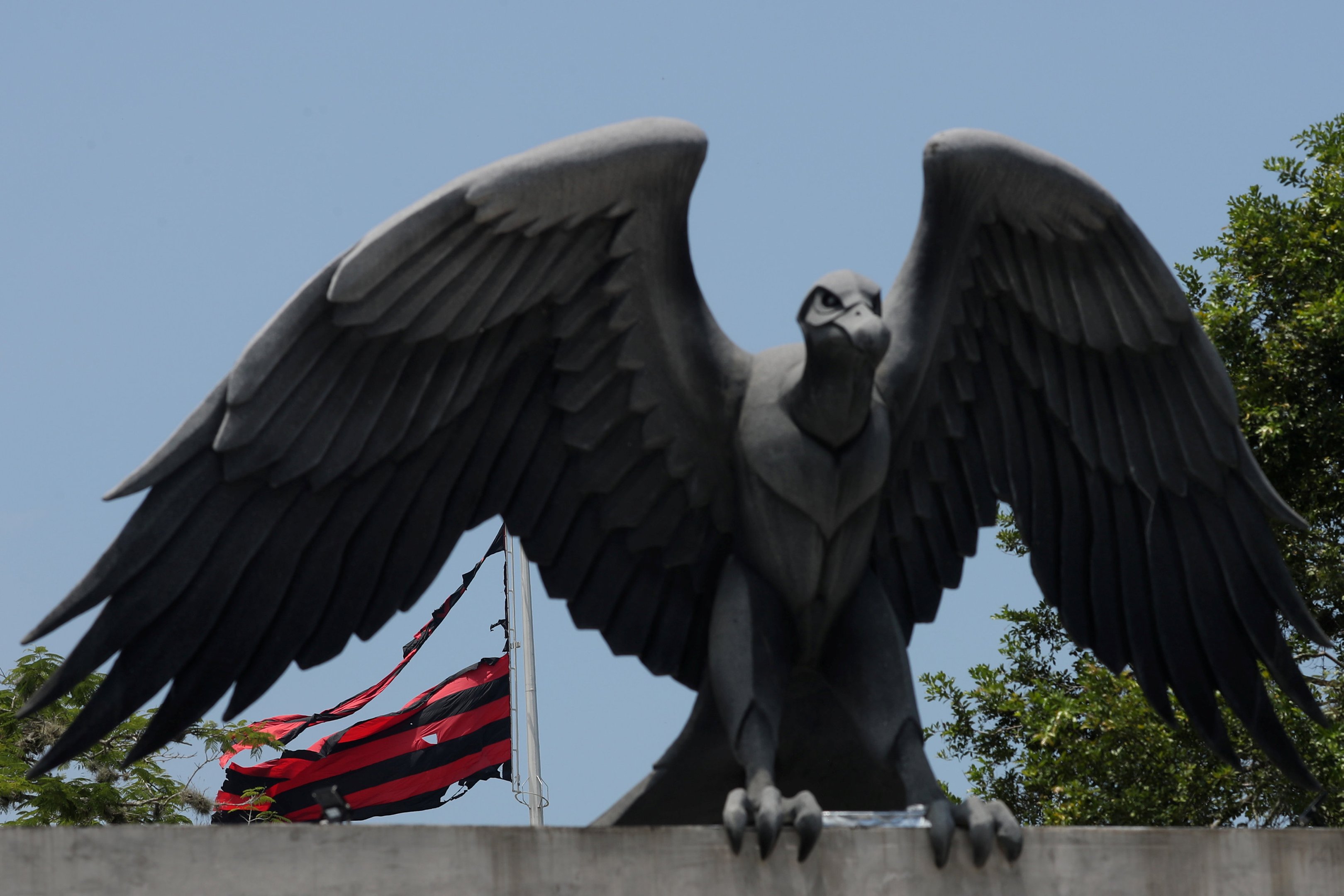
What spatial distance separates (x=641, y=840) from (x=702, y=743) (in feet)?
2.67

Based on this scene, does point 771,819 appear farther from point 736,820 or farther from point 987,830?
point 987,830

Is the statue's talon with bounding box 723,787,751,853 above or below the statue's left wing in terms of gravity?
below

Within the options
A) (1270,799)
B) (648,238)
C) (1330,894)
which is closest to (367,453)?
(648,238)

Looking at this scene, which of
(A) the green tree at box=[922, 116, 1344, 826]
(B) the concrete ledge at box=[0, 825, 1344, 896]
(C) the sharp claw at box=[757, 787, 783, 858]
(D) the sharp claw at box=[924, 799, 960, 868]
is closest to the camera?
(B) the concrete ledge at box=[0, 825, 1344, 896]

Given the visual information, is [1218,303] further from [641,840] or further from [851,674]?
[641,840]

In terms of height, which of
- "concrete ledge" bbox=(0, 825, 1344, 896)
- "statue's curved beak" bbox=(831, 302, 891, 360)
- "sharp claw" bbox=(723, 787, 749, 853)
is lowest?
"concrete ledge" bbox=(0, 825, 1344, 896)

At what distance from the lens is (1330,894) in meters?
5.42

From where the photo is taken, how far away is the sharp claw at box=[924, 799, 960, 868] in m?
5.11

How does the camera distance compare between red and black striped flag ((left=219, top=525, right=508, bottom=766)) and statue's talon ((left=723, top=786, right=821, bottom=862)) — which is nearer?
statue's talon ((left=723, top=786, right=821, bottom=862))

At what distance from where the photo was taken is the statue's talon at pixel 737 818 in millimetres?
4996

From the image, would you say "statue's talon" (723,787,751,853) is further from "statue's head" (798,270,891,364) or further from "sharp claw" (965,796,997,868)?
"statue's head" (798,270,891,364)

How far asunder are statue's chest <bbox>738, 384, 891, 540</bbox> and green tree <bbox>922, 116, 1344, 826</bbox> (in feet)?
21.2

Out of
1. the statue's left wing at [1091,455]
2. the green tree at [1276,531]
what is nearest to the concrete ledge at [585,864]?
the statue's left wing at [1091,455]

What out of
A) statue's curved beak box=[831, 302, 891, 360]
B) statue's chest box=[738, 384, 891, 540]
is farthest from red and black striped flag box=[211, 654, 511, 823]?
statue's curved beak box=[831, 302, 891, 360]
